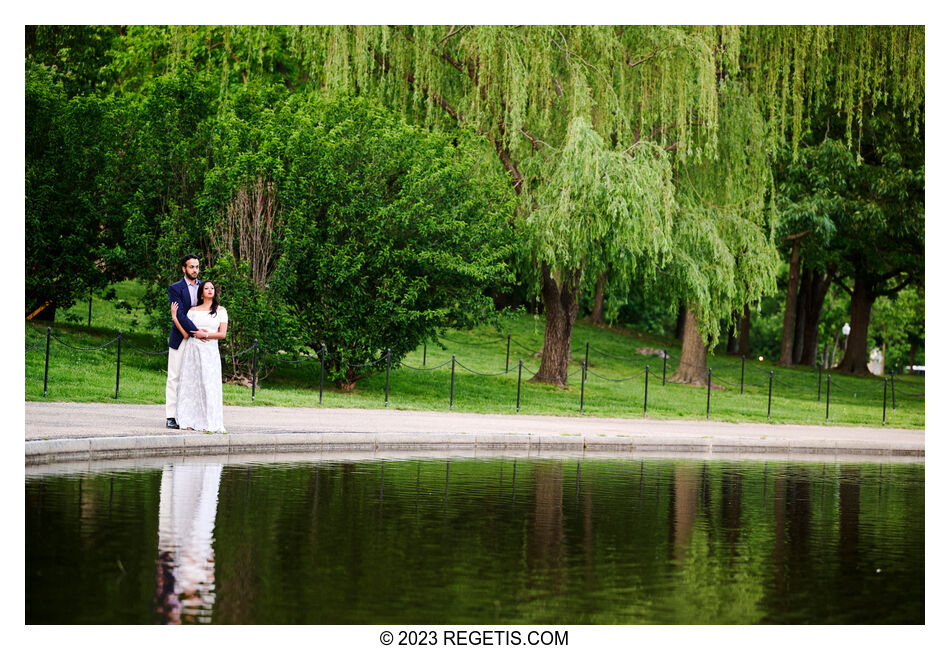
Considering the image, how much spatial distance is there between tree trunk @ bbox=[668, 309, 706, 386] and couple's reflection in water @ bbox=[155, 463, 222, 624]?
931 inches

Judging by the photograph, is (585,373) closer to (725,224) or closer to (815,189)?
(725,224)

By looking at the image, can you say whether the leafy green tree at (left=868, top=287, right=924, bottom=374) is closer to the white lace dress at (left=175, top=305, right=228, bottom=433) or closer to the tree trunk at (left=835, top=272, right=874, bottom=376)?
the tree trunk at (left=835, top=272, right=874, bottom=376)

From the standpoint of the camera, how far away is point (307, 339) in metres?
24.6

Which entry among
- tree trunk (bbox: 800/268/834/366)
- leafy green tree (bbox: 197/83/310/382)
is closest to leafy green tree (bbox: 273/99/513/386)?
leafy green tree (bbox: 197/83/310/382)

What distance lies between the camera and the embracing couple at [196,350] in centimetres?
1497

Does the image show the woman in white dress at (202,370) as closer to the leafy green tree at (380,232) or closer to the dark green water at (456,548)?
the dark green water at (456,548)

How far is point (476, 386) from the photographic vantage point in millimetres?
28312

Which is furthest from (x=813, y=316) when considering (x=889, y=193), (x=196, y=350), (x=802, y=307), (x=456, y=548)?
(x=456, y=548)

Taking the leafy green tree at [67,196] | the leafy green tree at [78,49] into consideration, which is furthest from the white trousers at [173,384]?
the leafy green tree at [78,49]

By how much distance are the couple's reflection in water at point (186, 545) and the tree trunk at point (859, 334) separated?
117 ft

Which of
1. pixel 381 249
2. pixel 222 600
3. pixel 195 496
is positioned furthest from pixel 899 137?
pixel 222 600

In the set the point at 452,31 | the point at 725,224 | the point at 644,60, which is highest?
the point at 452,31

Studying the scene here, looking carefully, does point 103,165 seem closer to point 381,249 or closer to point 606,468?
point 381,249

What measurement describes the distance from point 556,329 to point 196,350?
14752 millimetres
